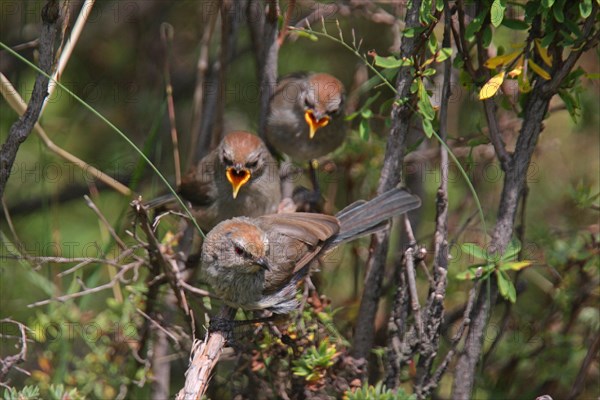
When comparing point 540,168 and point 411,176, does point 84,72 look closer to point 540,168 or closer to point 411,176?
point 411,176

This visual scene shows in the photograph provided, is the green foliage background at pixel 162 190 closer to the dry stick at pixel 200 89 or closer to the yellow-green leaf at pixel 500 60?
the dry stick at pixel 200 89

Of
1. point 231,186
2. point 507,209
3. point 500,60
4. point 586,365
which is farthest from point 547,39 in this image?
point 231,186

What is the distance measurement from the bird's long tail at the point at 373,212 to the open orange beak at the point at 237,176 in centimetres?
59

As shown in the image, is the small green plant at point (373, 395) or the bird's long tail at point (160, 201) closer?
the small green plant at point (373, 395)

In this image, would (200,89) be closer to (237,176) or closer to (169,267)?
(237,176)

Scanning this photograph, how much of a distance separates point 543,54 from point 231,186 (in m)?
1.92

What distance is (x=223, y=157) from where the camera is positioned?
462 centimetres

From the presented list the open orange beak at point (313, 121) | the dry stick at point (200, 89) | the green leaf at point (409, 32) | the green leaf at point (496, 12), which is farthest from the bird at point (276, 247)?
the green leaf at point (496, 12)

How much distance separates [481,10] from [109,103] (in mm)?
3926

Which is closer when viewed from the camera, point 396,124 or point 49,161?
point 396,124

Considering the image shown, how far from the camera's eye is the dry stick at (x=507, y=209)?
3891 millimetres

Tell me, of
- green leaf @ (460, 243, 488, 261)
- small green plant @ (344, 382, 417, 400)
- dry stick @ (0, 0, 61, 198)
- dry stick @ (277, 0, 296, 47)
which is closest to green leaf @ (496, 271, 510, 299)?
green leaf @ (460, 243, 488, 261)

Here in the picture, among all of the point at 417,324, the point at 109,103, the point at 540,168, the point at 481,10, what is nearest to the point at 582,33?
the point at 481,10

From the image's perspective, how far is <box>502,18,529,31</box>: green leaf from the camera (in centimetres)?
375
